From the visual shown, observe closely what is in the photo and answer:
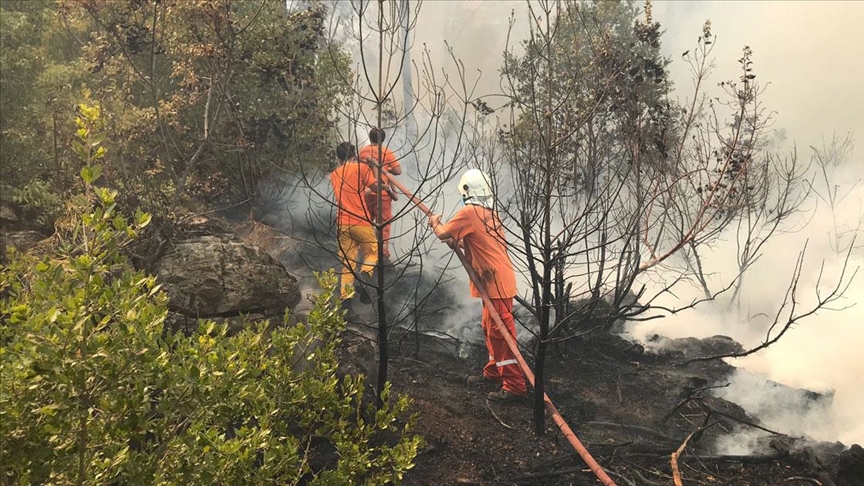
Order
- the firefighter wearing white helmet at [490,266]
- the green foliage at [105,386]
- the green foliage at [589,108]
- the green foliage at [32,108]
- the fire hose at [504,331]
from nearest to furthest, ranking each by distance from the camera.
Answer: the green foliage at [105,386] → the green foliage at [589,108] → the fire hose at [504,331] → the firefighter wearing white helmet at [490,266] → the green foliage at [32,108]

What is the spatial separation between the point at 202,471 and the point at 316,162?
21.4ft

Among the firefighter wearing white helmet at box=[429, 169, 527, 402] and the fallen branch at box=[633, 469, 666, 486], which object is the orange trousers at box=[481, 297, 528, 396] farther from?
the fallen branch at box=[633, 469, 666, 486]

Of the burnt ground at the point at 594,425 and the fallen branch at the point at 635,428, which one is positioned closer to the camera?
the burnt ground at the point at 594,425

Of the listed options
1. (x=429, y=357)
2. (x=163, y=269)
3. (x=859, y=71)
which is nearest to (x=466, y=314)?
(x=429, y=357)

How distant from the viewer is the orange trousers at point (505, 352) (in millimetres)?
4453

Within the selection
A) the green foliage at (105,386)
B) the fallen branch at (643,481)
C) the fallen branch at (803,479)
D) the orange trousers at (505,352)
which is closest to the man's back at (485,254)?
the orange trousers at (505,352)

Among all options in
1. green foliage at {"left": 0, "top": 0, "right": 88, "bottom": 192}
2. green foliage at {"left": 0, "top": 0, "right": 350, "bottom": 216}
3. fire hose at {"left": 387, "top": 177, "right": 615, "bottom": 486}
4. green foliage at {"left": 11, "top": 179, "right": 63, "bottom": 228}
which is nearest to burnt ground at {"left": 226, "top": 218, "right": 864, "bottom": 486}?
fire hose at {"left": 387, "top": 177, "right": 615, "bottom": 486}

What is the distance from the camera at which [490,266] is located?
4531mm

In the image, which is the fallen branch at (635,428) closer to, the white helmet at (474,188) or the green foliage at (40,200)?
the white helmet at (474,188)

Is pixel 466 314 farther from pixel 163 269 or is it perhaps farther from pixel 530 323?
pixel 163 269

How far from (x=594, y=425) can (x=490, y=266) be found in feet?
5.12

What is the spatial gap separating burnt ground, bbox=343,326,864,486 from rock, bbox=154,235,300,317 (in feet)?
2.50

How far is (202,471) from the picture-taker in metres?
1.59

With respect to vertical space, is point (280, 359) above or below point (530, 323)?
below
